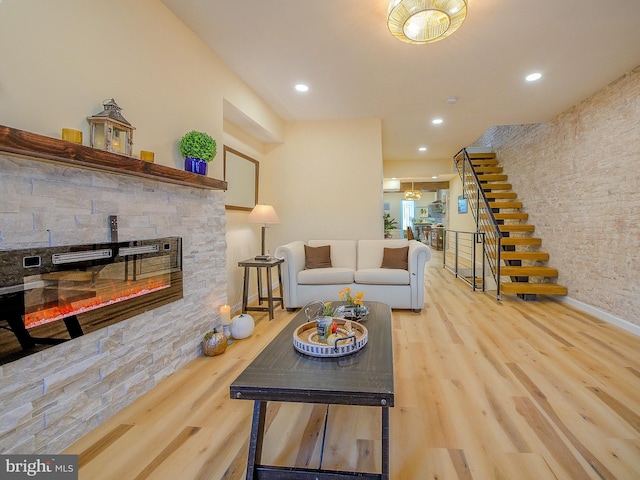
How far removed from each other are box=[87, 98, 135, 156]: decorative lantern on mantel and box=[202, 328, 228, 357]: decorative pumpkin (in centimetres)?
159

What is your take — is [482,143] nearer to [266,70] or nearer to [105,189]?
[266,70]

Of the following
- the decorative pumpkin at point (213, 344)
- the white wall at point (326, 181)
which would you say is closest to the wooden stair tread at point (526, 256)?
the white wall at point (326, 181)

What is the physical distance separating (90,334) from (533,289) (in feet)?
16.3

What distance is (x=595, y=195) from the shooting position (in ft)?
12.3

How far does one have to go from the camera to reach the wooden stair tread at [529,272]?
4543mm

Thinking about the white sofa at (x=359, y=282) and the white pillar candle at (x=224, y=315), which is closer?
the white pillar candle at (x=224, y=315)

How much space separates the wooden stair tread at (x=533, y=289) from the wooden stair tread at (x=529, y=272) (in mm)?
206

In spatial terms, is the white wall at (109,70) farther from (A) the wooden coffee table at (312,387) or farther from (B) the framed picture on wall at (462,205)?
(B) the framed picture on wall at (462,205)

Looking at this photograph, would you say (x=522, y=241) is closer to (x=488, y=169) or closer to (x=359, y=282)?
(x=488, y=169)

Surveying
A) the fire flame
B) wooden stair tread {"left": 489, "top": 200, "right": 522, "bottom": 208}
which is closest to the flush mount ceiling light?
the fire flame

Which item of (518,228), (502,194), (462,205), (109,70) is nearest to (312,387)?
(109,70)

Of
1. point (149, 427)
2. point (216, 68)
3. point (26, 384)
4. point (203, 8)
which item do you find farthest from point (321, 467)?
point (216, 68)

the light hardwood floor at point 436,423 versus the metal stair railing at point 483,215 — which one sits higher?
the metal stair railing at point 483,215

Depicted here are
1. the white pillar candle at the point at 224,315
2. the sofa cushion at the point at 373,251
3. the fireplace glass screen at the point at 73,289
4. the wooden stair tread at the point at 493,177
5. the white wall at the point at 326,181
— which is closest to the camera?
the fireplace glass screen at the point at 73,289
